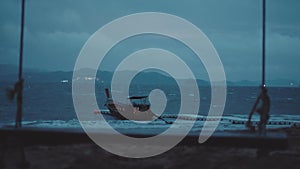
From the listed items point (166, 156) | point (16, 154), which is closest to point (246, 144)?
point (166, 156)

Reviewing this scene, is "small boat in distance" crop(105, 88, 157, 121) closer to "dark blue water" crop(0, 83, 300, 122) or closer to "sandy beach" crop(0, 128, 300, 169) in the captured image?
"dark blue water" crop(0, 83, 300, 122)

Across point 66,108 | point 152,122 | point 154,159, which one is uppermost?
point 154,159

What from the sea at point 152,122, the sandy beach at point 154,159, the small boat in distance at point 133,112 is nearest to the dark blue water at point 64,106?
the sea at point 152,122

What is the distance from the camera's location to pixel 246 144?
5.29 metres

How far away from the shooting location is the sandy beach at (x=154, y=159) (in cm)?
661

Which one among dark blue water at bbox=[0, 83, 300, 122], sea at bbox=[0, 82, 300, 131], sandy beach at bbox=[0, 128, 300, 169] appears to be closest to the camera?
sandy beach at bbox=[0, 128, 300, 169]

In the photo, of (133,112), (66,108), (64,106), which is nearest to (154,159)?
(133,112)

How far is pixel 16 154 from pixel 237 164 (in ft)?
13.6

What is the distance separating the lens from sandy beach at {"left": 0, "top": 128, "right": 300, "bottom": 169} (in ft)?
21.7

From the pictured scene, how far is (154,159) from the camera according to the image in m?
7.48

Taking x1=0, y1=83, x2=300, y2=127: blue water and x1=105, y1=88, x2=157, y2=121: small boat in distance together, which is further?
x1=0, y1=83, x2=300, y2=127: blue water

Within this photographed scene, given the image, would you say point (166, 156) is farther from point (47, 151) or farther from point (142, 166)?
point (47, 151)

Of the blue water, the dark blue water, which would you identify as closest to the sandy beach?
the dark blue water

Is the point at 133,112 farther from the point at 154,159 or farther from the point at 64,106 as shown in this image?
the point at 154,159
